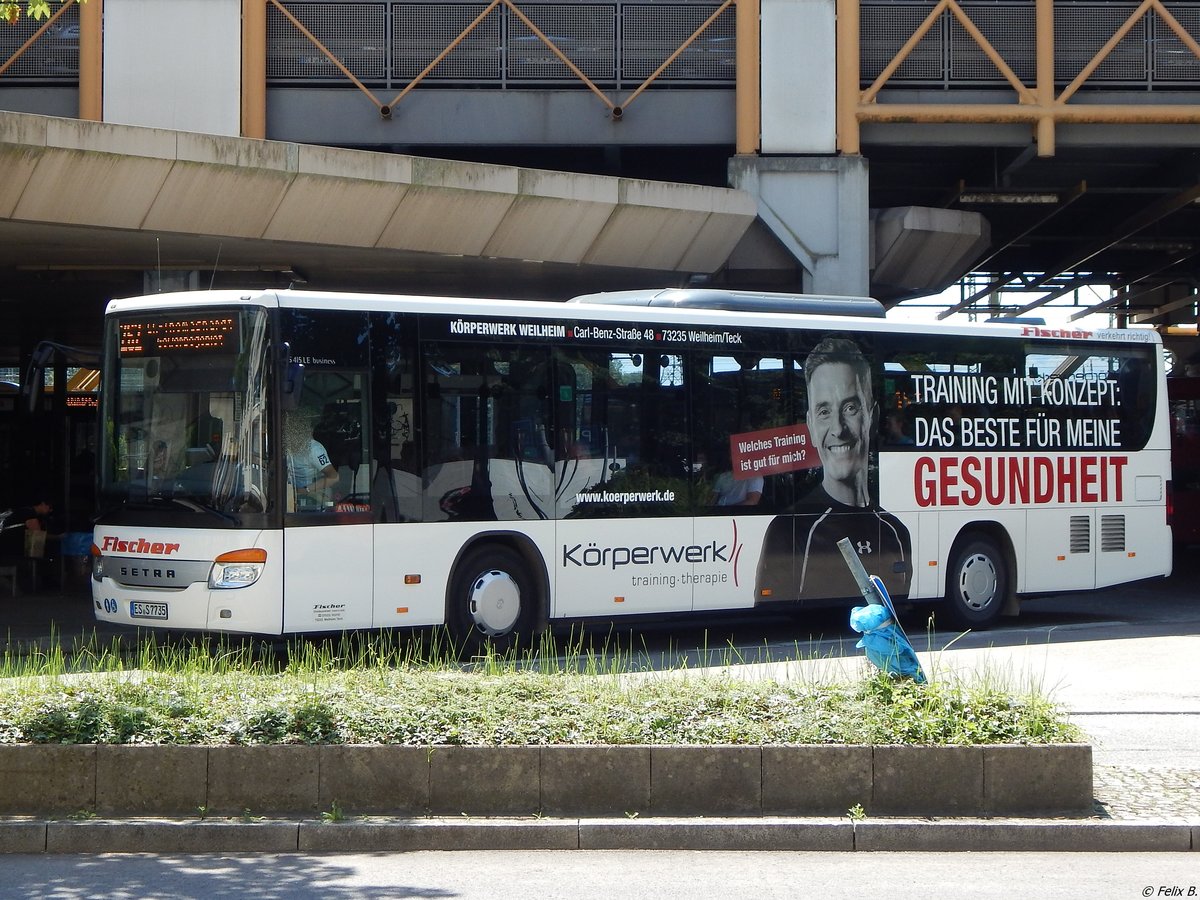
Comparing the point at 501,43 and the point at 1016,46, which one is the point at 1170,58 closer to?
the point at 1016,46

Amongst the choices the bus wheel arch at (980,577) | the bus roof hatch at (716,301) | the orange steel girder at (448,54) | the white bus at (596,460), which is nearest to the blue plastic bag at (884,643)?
the white bus at (596,460)

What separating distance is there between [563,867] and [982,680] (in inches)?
108

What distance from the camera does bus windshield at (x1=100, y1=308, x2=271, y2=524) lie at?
1153 cm

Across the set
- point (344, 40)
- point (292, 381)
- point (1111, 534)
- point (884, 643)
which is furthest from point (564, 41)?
point (884, 643)

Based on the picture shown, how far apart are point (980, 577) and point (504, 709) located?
30.7 feet

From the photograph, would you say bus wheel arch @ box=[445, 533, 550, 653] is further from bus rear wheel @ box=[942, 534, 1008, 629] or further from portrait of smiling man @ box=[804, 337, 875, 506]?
bus rear wheel @ box=[942, 534, 1008, 629]

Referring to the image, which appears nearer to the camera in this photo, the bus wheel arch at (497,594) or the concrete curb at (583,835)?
the concrete curb at (583,835)

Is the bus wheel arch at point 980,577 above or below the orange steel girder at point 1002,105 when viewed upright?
below

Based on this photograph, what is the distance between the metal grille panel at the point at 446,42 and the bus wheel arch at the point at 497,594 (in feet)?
33.6

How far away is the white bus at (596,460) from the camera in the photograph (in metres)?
11.7

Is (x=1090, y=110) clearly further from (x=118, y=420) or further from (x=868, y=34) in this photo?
(x=118, y=420)

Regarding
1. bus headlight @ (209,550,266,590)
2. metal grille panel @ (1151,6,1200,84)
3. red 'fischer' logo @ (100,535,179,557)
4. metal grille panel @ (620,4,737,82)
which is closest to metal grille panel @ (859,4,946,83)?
metal grille panel @ (620,4,737,82)

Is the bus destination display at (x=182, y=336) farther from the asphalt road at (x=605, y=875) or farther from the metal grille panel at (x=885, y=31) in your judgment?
the metal grille panel at (x=885, y=31)

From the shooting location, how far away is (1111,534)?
16.5 meters
